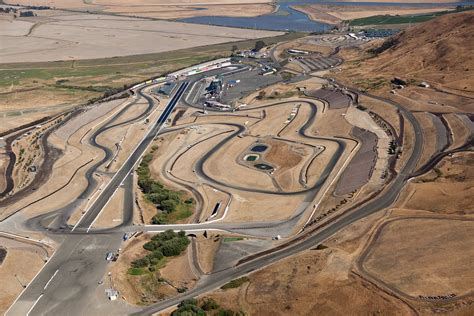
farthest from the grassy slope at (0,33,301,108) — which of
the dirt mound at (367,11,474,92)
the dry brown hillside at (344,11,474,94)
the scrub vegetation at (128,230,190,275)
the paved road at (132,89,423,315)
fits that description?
the paved road at (132,89,423,315)

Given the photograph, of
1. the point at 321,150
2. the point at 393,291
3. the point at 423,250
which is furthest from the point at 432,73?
the point at 393,291

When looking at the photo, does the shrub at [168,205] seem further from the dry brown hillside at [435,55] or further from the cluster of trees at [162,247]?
the dry brown hillside at [435,55]

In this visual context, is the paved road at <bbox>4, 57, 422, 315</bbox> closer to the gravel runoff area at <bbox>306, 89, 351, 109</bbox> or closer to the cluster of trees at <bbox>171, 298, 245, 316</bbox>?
the cluster of trees at <bbox>171, 298, 245, 316</bbox>

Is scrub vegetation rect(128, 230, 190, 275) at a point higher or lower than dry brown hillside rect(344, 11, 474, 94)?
lower

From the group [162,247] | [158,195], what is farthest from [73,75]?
[162,247]

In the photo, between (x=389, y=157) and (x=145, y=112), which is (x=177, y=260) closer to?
(x=389, y=157)

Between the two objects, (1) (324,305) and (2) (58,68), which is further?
(2) (58,68)
